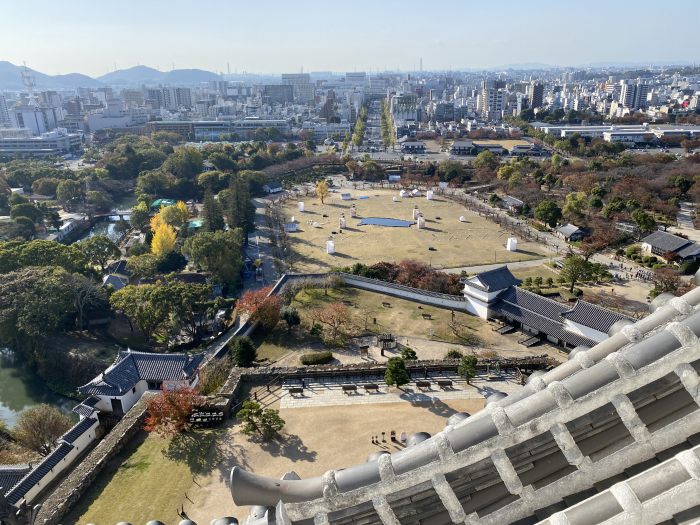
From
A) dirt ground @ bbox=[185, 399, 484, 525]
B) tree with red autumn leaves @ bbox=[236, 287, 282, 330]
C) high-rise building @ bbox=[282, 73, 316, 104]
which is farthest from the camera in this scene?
high-rise building @ bbox=[282, 73, 316, 104]

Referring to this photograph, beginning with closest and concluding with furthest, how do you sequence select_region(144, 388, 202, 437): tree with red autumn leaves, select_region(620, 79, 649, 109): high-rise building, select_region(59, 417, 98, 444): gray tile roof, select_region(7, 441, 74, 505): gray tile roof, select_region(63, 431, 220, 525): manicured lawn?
select_region(63, 431, 220, 525): manicured lawn → select_region(7, 441, 74, 505): gray tile roof → select_region(144, 388, 202, 437): tree with red autumn leaves → select_region(59, 417, 98, 444): gray tile roof → select_region(620, 79, 649, 109): high-rise building

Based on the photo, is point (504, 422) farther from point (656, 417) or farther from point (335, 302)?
point (335, 302)

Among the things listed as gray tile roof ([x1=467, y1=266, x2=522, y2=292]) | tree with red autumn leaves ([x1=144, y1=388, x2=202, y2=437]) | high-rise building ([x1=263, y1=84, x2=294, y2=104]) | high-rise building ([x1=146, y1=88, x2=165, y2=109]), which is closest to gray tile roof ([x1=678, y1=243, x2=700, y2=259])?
gray tile roof ([x1=467, y1=266, x2=522, y2=292])

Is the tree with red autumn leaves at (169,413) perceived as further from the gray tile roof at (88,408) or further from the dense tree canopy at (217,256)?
the dense tree canopy at (217,256)

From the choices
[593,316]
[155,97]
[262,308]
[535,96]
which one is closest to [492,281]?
[593,316]

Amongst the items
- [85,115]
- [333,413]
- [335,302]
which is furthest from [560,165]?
[85,115]

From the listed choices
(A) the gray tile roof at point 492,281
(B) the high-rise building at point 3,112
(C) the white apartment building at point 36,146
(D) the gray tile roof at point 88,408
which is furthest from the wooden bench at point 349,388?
(B) the high-rise building at point 3,112

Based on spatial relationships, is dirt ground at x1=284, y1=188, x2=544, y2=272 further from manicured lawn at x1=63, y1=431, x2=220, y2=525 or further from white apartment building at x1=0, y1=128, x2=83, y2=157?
white apartment building at x1=0, y1=128, x2=83, y2=157

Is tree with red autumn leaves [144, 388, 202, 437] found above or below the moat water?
above
